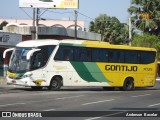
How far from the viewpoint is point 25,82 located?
2852 cm

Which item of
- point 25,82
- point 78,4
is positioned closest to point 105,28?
point 78,4

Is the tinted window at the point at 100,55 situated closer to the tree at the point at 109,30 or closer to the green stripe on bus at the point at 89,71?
the green stripe on bus at the point at 89,71

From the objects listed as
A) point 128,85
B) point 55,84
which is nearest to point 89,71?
point 55,84

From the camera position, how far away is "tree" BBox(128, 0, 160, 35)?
2509 inches

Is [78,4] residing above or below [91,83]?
above

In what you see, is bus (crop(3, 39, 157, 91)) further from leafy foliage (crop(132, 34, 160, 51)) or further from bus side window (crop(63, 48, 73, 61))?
leafy foliage (crop(132, 34, 160, 51))

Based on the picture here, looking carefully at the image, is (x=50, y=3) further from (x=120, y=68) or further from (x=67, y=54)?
(x=67, y=54)

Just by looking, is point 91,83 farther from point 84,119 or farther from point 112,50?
point 84,119

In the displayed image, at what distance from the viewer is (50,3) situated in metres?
53.9

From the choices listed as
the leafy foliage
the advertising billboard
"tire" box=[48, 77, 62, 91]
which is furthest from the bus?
the leafy foliage

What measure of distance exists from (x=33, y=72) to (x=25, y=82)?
2.49 feet

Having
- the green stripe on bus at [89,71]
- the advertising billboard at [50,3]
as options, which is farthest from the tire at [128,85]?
the advertising billboard at [50,3]

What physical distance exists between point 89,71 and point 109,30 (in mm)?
55252

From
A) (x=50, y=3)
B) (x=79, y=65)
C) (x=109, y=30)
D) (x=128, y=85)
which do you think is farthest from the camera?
(x=109, y=30)
